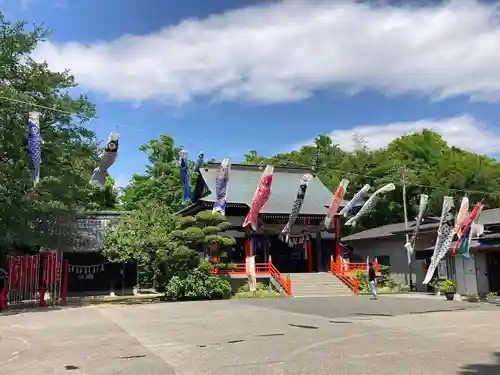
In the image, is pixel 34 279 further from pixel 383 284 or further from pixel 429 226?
pixel 429 226

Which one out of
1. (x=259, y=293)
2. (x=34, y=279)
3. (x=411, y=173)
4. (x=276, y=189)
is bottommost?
(x=259, y=293)

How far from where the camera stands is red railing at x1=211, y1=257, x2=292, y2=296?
82.2 feet

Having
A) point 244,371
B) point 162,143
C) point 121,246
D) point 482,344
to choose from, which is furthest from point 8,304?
point 162,143

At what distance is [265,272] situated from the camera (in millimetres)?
27312

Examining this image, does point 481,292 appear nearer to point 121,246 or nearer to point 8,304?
point 121,246

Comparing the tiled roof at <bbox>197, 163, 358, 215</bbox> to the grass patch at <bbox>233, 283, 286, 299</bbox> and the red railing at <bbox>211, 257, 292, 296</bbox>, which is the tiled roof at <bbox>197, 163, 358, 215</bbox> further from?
the grass patch at <bbox>233, 283, 286, 299</bbox>

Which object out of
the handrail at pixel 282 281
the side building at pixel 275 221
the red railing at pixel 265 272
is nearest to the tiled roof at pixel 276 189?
the side building at pixel 275 221

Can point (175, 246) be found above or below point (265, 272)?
above

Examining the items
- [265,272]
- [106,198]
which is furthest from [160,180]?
[265,272]

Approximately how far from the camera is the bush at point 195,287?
75.9ft

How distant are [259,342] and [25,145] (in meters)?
15.5

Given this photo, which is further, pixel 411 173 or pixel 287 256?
pixel 411 173

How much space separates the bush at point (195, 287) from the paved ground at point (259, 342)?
636 cm

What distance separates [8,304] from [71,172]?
256 inches
